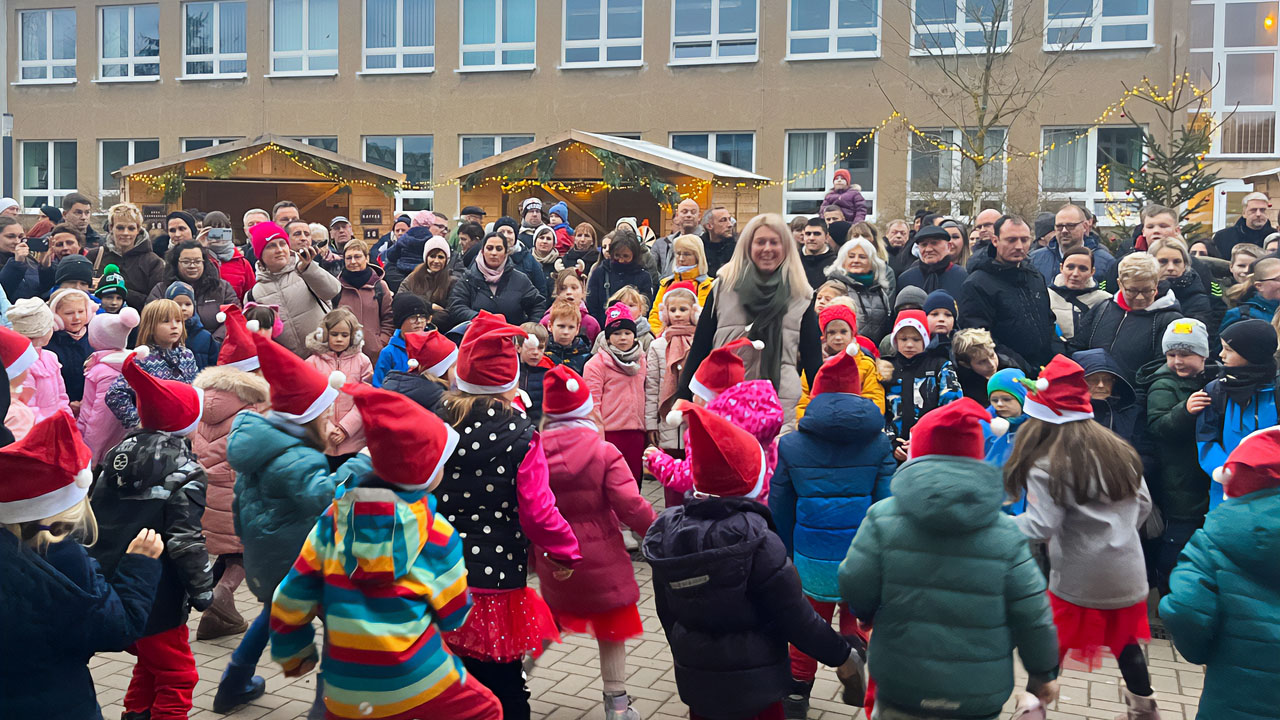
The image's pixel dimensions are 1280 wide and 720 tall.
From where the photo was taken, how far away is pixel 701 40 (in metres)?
26.7

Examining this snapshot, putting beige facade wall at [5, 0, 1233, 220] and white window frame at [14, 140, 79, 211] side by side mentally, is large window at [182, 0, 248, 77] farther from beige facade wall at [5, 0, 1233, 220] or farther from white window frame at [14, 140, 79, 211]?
white window frame at [14, 140, 79, 211]

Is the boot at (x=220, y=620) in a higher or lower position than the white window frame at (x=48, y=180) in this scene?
lower

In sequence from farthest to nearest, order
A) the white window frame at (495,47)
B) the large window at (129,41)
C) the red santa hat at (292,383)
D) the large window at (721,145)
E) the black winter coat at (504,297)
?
the large window at (129,41) → the white window frame at (495,47) → the large window at (721,145) → the black winter coat at (504,297) → the red santa hat at (292,383)

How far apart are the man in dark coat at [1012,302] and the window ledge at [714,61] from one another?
1876cm

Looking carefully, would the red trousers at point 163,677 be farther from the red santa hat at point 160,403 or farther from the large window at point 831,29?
the large window at point 831,29

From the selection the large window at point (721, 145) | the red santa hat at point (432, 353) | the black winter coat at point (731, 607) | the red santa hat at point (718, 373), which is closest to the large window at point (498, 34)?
the large window at point (721, 145)

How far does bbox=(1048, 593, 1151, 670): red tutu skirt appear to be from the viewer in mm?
5168

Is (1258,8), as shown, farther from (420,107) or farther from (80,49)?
(80,49)

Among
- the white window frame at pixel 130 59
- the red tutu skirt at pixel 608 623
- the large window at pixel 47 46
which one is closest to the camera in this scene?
the red tutu skirt at pixel 608 623

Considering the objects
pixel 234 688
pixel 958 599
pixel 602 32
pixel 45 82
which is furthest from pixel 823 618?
pixel 45 82

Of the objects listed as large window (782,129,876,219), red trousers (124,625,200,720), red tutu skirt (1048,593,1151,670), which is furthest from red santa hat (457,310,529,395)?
large window (782,129,876,219)

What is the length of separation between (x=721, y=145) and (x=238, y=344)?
2116 cm

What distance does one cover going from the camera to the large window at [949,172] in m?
21.9

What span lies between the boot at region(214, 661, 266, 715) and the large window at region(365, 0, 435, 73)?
972 inches
